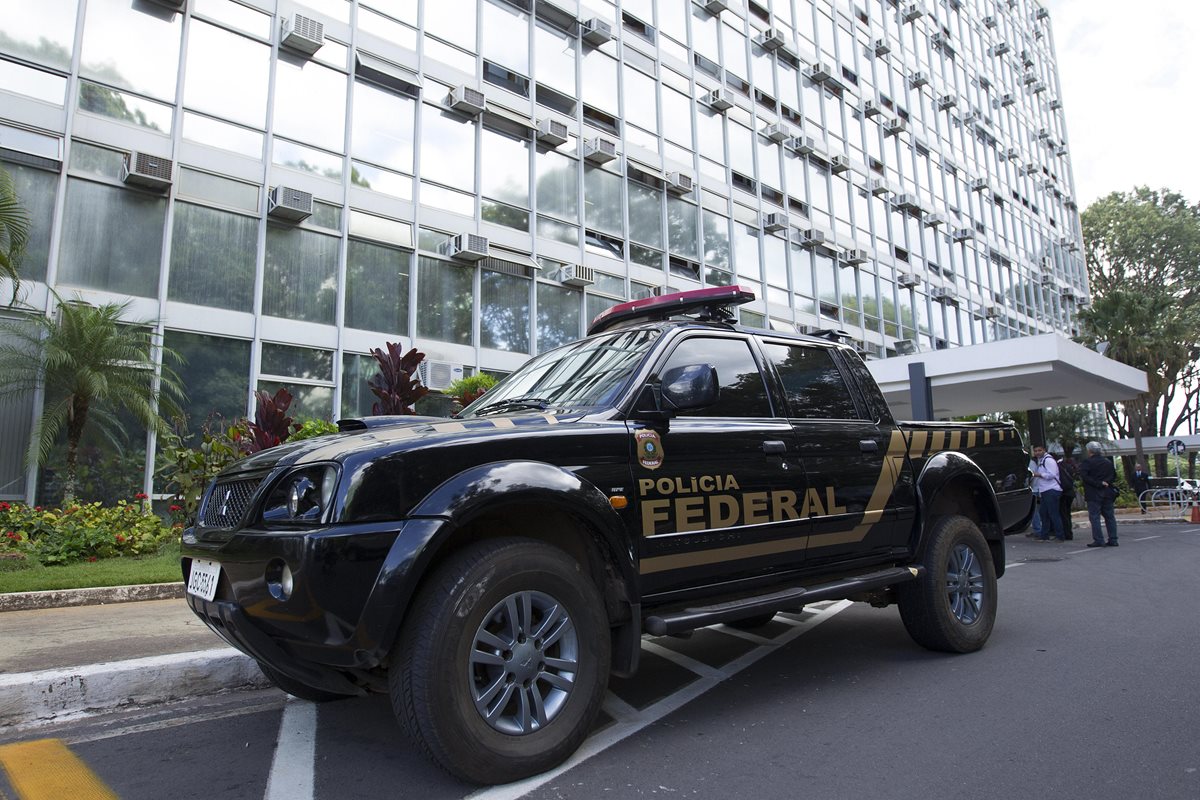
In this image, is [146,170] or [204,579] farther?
[146,170]

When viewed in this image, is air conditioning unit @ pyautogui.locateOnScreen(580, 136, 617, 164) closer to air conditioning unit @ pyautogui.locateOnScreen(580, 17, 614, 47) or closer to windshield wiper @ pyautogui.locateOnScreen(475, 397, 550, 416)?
air conditioning unit @ pyautogui.locateOnScreen(580, 17, 614, 47)

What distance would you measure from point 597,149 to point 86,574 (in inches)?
565

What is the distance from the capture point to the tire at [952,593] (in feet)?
14.8

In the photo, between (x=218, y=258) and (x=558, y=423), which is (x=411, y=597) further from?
(x=218, y=258)

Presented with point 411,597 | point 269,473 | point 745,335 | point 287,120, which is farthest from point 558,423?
point 287,120

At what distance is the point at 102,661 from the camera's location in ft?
13.7

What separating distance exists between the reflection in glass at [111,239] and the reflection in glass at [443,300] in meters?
4.73

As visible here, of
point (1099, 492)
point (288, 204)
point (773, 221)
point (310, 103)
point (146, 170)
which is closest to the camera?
point (146, 170)

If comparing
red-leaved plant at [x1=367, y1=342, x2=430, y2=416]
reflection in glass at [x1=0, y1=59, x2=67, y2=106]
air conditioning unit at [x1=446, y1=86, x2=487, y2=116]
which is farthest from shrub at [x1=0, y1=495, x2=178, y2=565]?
air conditioning unit at [x1=446, y1=86, x2=487, y2=116]

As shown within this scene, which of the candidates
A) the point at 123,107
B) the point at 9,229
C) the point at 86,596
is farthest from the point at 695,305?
the point at 123,107

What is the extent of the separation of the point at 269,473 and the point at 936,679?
3613mm

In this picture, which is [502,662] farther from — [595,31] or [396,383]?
[595,31]

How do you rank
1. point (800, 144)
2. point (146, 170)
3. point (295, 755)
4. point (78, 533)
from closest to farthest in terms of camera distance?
1. point (295, 755)
2. point (78, 533)
3. point (146, 170)
4. point (800, 144)

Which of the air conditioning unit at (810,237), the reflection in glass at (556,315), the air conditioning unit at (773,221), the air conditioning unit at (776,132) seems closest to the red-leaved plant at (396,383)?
the reflection in glass at (556,315)
